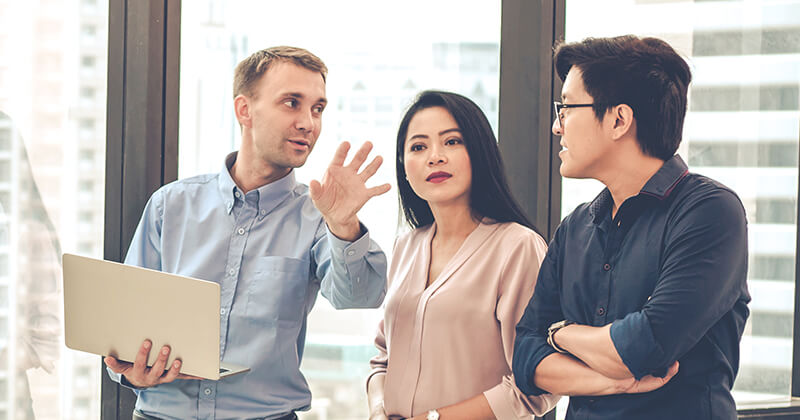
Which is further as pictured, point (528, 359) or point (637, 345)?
point (528, 359)

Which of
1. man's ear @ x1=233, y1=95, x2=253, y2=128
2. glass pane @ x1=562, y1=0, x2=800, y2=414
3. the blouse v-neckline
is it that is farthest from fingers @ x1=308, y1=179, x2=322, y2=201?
glass pane @ x1=562, y1=0, x2=800, y2=414

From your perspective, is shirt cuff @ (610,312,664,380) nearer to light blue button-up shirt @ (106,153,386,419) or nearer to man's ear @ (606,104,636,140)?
man's ear @ (606,104,636,140)

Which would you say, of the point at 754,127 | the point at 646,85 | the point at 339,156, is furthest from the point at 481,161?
the point at 754,127

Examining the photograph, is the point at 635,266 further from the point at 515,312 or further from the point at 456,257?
the point at 456,257

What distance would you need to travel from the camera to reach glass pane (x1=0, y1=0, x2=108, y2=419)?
2293 millimetres

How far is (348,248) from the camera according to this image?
1.77 meters

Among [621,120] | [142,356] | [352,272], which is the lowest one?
[142,356]

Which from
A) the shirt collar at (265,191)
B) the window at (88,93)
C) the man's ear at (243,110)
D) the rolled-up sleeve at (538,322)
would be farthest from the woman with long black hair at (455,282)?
the window at (88,93)

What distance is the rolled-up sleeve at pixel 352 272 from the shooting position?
70.1 inches

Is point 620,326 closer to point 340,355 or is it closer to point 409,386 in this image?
point 409,386

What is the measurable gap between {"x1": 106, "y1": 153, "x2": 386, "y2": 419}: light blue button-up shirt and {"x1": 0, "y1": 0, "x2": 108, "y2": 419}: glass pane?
16.9 inches

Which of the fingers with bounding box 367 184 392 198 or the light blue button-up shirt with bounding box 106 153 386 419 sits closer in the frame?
the fingers with bounding box 367 184 392 198

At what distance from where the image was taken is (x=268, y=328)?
6.31 ft

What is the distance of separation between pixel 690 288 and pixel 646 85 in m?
0.46
